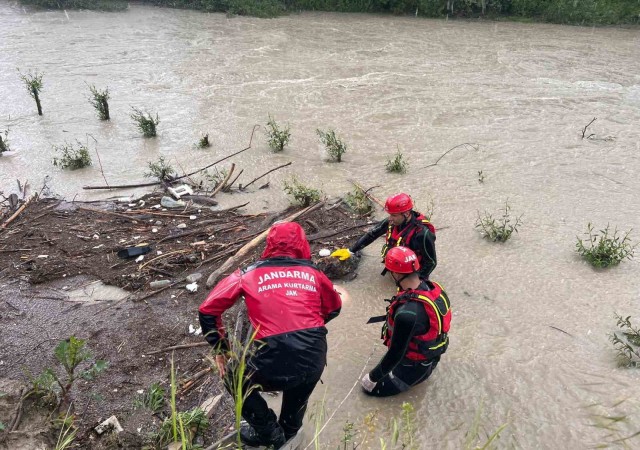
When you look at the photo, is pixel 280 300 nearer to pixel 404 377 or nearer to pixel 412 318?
pixel 412 318

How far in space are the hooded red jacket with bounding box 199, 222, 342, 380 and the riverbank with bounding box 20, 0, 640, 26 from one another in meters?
20.5

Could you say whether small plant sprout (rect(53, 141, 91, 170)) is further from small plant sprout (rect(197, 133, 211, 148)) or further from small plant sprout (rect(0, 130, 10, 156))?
Answer: small plant sprout (rect(197, 133, 211, 148))

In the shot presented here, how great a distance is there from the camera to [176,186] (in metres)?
7.85

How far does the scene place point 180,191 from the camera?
24.9 ft

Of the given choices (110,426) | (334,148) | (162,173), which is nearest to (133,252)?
(162,173)

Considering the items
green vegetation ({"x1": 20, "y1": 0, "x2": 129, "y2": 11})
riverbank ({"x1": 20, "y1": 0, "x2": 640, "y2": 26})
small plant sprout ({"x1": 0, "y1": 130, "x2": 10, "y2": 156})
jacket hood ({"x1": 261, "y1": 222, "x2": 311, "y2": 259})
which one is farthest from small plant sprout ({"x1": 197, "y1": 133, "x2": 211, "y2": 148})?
green vegetation ({"x1": 20, "y1": 0, "x2": 129, "y2": 11})

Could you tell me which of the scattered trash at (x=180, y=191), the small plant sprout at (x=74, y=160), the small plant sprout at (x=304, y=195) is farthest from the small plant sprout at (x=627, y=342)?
the small plant sprout at (x=74, y=160)

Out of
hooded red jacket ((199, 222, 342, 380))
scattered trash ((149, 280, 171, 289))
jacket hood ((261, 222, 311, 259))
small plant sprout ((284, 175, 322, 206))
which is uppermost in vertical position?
jacket hood ((261, 222, 311, 259))

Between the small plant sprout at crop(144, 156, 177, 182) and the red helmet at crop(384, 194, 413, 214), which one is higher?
the red helmet at crop(384, 194, 413, 214)

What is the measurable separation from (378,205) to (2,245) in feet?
16.5

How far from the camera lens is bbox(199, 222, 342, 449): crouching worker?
9.92 feet

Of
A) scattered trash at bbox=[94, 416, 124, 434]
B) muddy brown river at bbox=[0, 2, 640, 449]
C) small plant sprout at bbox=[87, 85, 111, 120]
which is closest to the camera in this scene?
scattered trash at bbox=[94, 416, 124, 434]

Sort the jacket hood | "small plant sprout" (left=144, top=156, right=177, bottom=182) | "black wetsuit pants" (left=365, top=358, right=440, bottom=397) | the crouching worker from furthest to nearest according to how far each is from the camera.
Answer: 1. "small plant sprout" (left=144, top=156, right=177, bottom=182)
2. "black wetsuit pants" (left=365, top=358, right=440, bottom=397)
3. the jacket hood
4. the crouching worker

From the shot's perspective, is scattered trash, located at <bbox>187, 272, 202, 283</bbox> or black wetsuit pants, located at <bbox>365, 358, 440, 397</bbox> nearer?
black wetsuit pants, located at <bbox>365, 358, 440, 397</bbox>
